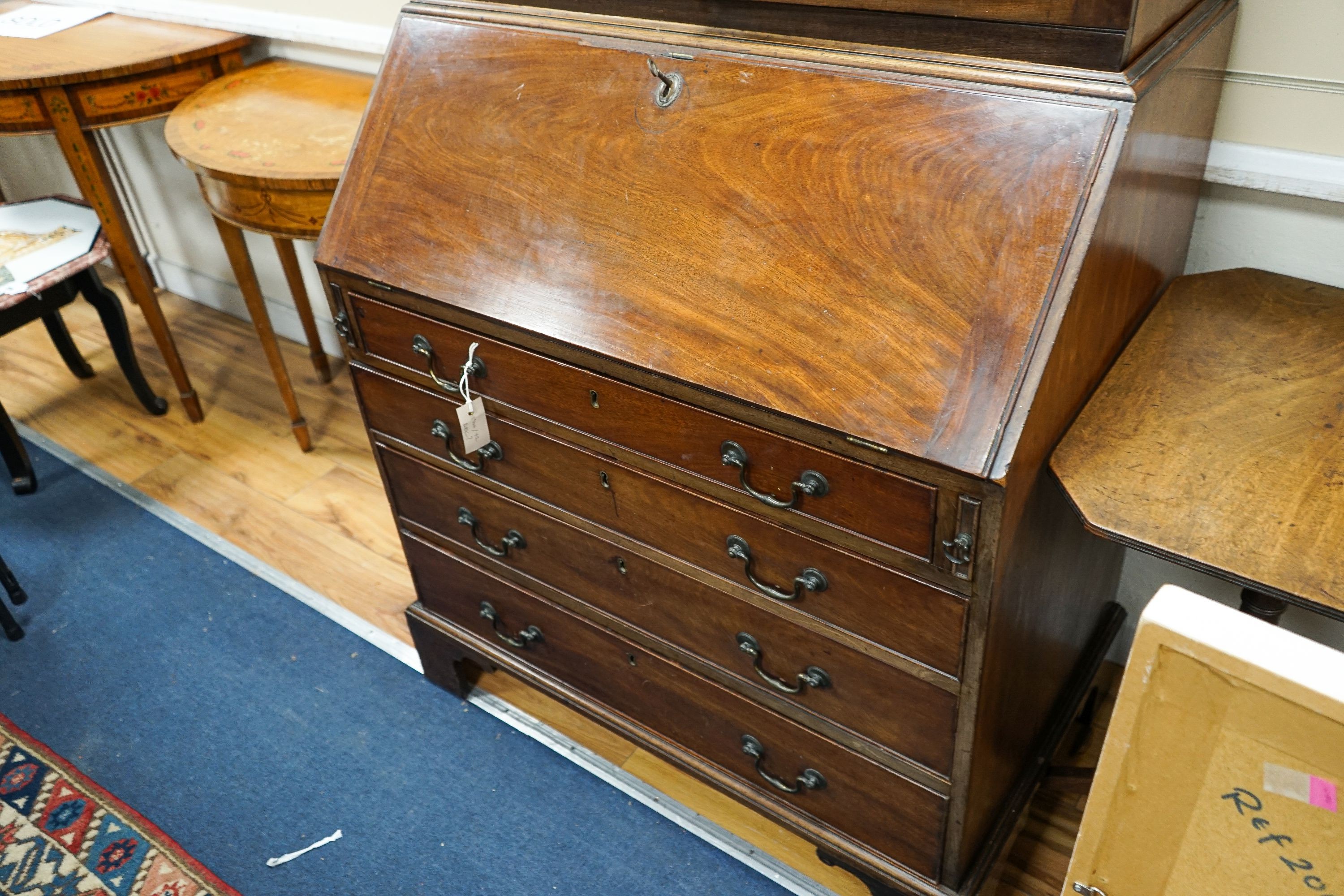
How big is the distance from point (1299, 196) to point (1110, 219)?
465mm

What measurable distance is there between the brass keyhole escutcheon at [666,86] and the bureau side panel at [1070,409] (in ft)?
1.47

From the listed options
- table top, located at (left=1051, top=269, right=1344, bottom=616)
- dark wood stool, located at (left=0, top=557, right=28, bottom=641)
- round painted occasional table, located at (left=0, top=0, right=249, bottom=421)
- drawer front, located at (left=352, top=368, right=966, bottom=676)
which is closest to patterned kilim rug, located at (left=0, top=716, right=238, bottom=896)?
dark wood stool, located at (left=0, top=557, right=28, bottom=641)

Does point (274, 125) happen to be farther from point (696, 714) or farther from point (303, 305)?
point (696, 714)

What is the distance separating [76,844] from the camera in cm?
155

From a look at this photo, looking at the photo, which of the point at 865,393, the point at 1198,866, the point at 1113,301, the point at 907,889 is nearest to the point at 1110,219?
the point at 1113,301

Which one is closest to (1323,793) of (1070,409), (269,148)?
(1070,409)

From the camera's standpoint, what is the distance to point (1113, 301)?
102 centimetres

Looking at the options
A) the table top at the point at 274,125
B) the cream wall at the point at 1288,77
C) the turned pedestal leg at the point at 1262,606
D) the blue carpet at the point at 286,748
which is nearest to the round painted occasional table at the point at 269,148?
the table top at the point at 274,125

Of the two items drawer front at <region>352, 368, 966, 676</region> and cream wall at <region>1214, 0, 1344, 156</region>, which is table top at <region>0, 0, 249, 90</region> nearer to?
drawer front at <region>352, 368, 966, 676</region>

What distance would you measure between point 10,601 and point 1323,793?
7.07 ft

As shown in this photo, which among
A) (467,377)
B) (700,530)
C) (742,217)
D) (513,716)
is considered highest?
(742,217)

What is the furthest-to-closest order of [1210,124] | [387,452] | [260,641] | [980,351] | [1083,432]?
[260,641] < [387,452] < [1210,124] < [1083,432] < [980,351]

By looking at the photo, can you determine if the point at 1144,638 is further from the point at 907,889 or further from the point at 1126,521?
the point at 907,889

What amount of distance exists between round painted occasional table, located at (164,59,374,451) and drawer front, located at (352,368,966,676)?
457 mm
